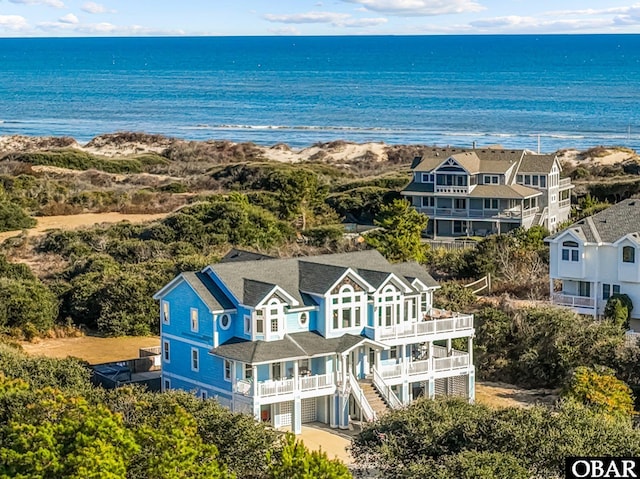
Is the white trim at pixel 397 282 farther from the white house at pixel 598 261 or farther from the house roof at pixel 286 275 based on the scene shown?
the white house at pixel 598 261

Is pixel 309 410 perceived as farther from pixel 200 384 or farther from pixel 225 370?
pixel 200 384

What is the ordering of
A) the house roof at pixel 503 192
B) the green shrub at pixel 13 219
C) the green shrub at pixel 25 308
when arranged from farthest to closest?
the green shrub at pixel 13 219, the house roof at pixel 503 192, the green shrub at pixel 25 308

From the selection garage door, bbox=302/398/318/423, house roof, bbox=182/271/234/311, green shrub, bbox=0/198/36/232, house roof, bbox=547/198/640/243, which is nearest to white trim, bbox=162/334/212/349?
house roof, bbox=182/271/234/311

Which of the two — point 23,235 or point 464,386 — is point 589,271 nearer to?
point 464,386

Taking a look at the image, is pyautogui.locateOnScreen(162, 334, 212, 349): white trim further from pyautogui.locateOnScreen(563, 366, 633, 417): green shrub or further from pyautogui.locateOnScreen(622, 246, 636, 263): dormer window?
pyautogui.locateOnScreen(622, 246, 636, 263): dormer window

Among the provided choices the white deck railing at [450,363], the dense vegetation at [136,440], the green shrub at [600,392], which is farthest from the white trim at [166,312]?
the green shrub at [600,392]

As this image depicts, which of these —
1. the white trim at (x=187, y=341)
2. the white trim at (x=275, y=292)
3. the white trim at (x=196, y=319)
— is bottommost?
the white trim at (x=187, y=341)

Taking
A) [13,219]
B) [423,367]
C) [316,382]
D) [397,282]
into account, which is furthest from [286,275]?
[13,219]
